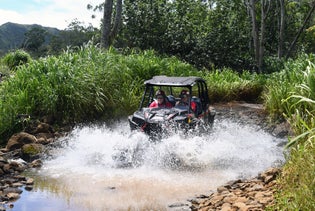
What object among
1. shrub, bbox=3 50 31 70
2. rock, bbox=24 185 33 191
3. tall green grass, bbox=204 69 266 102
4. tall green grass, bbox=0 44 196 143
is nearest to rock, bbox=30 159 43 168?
rock, bbox=24 185 33 191

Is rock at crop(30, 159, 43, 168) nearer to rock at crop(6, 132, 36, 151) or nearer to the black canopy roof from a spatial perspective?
rock at crop(6, 132, 36, 151)

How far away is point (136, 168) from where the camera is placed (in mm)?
7176

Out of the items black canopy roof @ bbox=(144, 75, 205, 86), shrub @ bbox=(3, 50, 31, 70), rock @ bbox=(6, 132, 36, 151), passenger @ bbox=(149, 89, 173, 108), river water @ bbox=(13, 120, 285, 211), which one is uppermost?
shrub @ bbox=(3, 50, 31, 70)

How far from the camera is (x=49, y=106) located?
380 inches

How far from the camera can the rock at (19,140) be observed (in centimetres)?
830

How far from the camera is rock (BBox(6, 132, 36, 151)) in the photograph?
8.30 metres

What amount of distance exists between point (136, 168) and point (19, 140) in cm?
279

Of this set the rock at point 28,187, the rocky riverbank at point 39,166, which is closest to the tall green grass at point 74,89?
the rocky riverbank at point 39,166

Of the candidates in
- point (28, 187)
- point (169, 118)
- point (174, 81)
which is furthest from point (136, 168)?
point (174, 81)

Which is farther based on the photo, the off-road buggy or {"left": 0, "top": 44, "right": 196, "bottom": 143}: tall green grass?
{"left": 0, "top": 44, "right": 196, "bottom": 143}: tall green grass

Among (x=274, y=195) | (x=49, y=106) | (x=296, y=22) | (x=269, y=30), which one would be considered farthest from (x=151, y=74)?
(x=296, y=22)

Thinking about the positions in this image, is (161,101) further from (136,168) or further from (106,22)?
(106,22)

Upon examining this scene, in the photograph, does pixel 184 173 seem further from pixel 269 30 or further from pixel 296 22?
pixel 296 22

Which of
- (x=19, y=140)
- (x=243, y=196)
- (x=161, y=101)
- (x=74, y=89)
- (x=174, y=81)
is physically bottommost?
(x=19, y=140)
